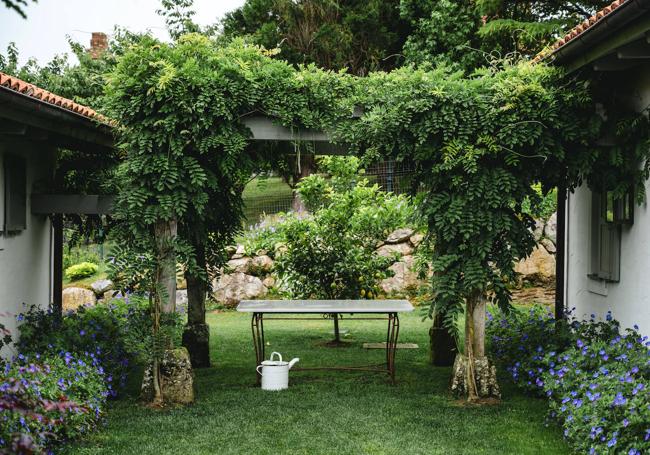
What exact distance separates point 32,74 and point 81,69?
1598mm

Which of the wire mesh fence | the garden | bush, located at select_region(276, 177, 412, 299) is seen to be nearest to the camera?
the garden

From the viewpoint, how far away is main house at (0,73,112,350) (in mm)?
6910

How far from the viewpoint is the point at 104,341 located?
805 cm

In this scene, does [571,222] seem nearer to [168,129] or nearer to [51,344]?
[168,129]

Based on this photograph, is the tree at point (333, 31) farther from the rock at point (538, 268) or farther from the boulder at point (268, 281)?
the rock at point (538, 268)

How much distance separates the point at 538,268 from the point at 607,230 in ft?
27.6

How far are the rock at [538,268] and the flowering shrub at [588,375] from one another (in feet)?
23.6

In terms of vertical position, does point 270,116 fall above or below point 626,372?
above

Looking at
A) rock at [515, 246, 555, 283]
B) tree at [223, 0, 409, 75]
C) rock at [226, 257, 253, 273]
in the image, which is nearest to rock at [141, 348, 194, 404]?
rock at [226, 257, 253, 273]

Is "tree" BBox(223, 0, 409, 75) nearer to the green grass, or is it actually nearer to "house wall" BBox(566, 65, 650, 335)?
"house wall" BBox(566, 65, 650, 335)

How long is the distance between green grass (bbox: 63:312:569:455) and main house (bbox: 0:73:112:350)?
1.97 metres

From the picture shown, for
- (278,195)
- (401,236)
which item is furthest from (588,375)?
(278,195)

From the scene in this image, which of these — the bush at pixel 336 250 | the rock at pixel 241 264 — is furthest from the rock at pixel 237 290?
the bush at pixel 336 250

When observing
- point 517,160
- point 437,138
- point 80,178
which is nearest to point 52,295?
point 80,178
